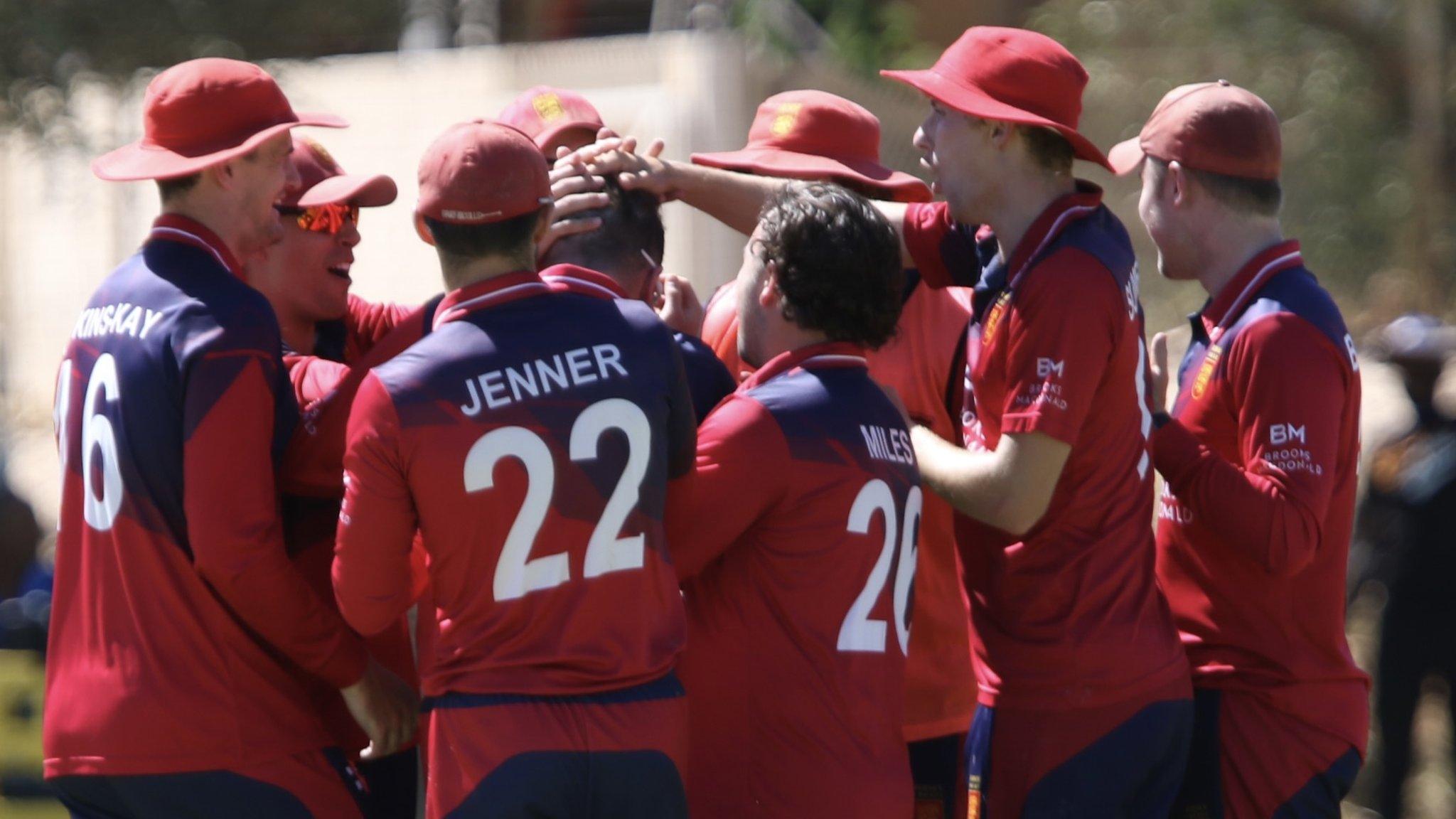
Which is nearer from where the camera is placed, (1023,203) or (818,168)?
(1023,203)

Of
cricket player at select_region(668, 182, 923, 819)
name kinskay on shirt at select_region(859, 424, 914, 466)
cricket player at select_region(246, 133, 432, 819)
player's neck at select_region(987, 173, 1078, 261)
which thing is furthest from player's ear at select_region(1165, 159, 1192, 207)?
cricket player at select_region(246, 133, 432, 819)

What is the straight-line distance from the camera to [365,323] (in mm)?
4387

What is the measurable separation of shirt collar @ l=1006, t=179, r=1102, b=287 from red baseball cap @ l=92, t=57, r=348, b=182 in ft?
5.00

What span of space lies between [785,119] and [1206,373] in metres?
1.40

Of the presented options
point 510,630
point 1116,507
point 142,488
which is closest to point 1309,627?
point 1116,507

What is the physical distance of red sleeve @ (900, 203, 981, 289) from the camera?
384 cm

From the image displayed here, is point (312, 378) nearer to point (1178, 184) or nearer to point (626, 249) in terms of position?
point (626, 249)

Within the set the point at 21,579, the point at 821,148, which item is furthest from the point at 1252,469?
the point at 21,579

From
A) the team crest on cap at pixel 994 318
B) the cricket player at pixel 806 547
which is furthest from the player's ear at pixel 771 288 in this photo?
the team crest on cap at pixel 994 318

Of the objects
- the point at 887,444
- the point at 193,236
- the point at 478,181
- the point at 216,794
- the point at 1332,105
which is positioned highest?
the point at 478,181

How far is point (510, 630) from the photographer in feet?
9.77

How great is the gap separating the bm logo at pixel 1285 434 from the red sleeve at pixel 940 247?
30.1 inches

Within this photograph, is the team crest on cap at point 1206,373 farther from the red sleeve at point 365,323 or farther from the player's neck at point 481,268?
the red sleeve at point 365,323

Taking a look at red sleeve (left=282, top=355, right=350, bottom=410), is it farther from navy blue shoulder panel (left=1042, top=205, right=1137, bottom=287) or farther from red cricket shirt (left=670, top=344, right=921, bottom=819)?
navy blue shoulder panel (left=1042, top=205, right=1137, bottom=287)
